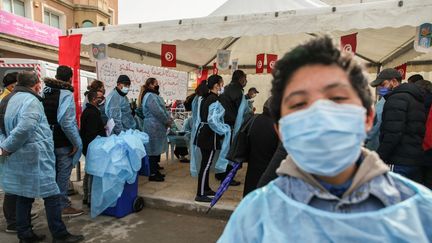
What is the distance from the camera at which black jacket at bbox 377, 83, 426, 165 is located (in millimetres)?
3160

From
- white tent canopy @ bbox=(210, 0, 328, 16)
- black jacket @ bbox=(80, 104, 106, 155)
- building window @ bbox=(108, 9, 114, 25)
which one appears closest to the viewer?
black jacket @ bbox=(80, 104, 106, 155)

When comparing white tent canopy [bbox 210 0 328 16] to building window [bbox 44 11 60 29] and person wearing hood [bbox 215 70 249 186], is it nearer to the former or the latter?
person wearing hood [bbox 215 70 249 186]

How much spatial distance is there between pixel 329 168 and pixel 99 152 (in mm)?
3607

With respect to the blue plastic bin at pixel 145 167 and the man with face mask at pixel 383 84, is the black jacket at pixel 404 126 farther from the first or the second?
the blue plastic bin at pixel 145 167

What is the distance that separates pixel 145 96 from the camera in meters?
5.60

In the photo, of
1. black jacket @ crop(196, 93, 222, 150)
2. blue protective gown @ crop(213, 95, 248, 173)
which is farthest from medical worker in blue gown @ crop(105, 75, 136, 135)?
blue protective gown @ crop(213, 95, 248, 173)

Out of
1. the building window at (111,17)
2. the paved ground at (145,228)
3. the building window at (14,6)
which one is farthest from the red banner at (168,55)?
the building window at (111,17)

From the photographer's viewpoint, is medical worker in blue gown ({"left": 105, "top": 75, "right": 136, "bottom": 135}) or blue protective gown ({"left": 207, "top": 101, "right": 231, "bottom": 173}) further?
medical worker in blue gown ({"left": 105, "top": 75, "right": 136, "bottom": 135})

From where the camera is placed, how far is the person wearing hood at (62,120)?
12.4 feet

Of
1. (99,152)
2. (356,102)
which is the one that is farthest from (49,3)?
(356,102)

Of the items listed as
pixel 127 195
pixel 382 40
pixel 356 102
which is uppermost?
pixel 382 40

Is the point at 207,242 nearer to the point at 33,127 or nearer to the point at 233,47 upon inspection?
the point at 33,127

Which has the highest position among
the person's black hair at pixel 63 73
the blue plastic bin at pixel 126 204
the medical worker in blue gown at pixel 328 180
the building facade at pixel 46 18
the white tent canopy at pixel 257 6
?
the building facade at pixel 46 18

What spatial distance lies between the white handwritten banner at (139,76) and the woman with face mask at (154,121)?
86cm
